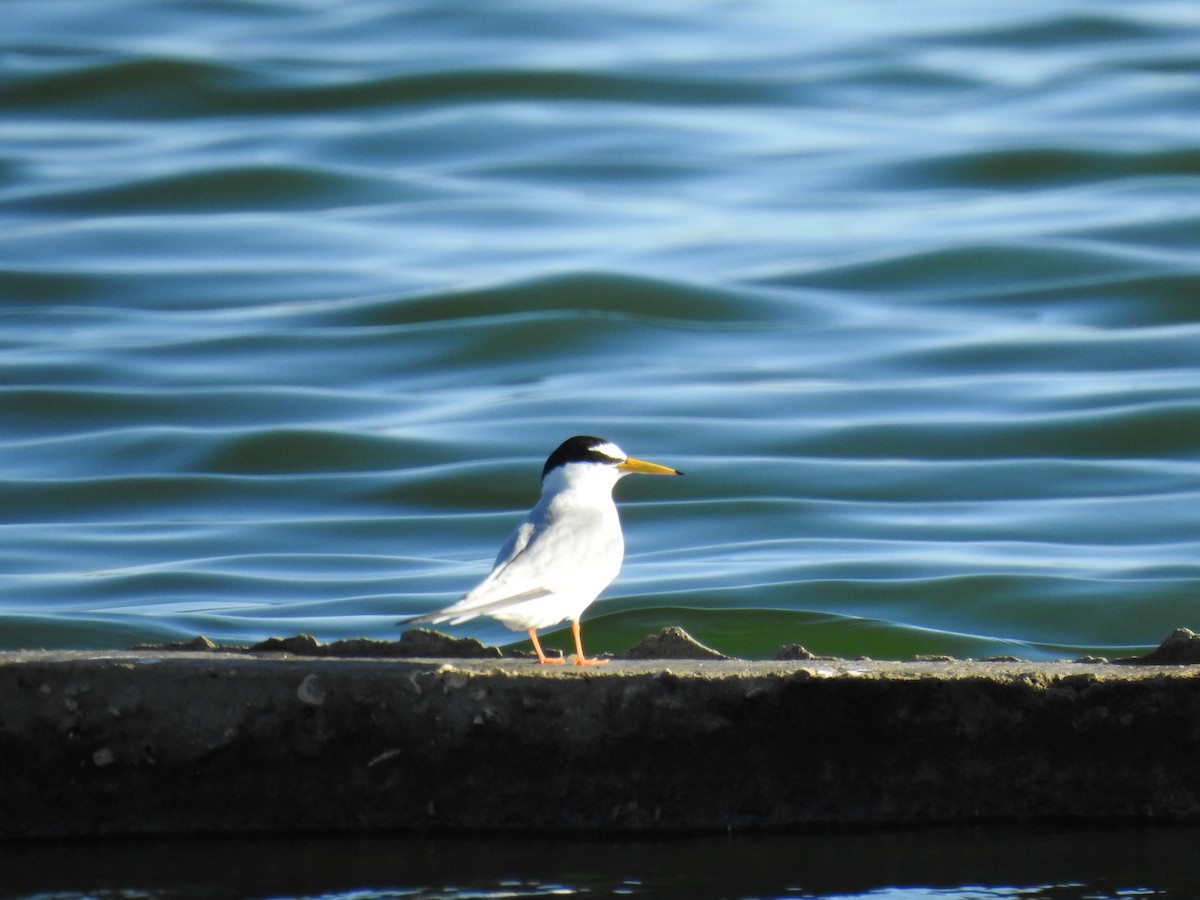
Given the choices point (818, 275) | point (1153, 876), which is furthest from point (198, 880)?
point (818, 275)

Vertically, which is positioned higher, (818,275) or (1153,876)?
(818,275)

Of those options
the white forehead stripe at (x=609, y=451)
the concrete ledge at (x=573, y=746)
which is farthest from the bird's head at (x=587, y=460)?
the concrete ledge at (x=573, y=746)

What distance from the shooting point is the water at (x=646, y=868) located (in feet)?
14.5

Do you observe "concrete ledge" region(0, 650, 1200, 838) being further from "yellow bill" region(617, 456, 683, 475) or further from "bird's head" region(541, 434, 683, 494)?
"yellow bill" region(617, 456, 683, 475)

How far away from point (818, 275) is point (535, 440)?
15.5ft

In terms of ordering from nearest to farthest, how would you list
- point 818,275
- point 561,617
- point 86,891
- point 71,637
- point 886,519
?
point 86,891, point 561,617, point 71,637, point 886,519, point 818,275

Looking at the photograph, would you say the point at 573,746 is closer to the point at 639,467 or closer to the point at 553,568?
the point at 553,568

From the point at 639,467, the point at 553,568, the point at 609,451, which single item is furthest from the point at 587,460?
the point at 553,568

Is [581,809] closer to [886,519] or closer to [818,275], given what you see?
[886,519]

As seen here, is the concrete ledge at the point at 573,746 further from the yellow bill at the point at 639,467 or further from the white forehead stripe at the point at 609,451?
the yellow bill at the point at 639,467

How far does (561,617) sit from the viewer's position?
204 inches

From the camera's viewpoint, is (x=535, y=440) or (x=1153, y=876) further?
(x=535, y=440)

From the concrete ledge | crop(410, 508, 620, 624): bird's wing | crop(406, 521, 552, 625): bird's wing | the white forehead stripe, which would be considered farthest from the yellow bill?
the concrete ledge

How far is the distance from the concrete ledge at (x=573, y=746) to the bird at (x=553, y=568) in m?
0.21
